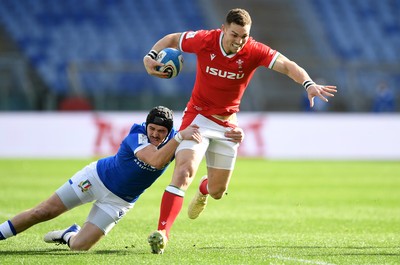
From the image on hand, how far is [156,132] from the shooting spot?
26.8ft

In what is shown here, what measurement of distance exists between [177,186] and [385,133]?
1702cm

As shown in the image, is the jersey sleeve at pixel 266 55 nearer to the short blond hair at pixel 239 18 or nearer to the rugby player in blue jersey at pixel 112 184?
the short blond hair at pixel 239 18

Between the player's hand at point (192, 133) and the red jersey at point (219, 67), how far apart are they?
700 mm

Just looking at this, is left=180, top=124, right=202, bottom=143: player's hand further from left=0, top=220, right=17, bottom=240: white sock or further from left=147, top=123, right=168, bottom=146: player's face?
left=0, top=220, right=17, bottom=240: white sock

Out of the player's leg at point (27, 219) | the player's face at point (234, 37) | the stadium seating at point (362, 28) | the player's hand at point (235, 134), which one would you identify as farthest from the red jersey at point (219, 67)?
the stadium seating at point (362, 28)

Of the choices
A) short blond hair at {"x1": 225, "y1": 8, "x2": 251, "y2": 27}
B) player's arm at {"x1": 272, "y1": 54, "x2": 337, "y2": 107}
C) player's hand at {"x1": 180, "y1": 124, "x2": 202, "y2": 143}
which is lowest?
player's hand at {"x1": 180, "y1": 124, "x2": 202, "y2": 143}

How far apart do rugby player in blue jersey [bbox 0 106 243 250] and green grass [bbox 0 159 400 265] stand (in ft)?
0.65

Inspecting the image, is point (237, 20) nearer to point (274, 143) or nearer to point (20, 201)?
point (20, 201)

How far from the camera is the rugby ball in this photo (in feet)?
28.6

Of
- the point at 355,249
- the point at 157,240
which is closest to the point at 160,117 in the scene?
the point at 157,240

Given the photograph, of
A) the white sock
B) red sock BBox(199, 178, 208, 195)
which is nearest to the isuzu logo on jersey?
red sock BBox(199, 178, 208, 195)

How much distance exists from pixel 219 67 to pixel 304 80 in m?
0.92

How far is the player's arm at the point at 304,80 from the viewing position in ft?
26.8

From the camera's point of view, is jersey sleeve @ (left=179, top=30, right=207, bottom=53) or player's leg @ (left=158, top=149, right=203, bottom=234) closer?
player's leg @ (left=158, top=149, right=203, bottom=234)
